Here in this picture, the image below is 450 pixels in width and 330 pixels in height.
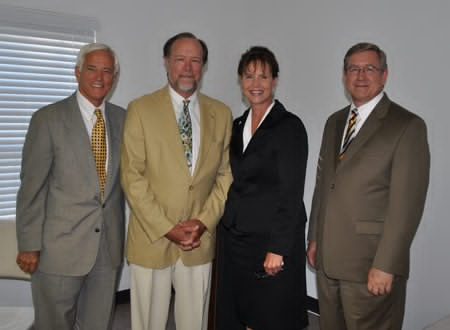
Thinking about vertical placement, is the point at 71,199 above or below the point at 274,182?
below

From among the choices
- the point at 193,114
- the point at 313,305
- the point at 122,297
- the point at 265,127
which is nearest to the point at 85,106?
the point at 193,114

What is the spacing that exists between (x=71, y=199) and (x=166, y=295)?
2.42 feet

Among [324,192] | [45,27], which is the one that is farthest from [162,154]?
[45,27]

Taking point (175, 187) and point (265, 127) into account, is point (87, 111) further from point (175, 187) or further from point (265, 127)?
point (265, 127)

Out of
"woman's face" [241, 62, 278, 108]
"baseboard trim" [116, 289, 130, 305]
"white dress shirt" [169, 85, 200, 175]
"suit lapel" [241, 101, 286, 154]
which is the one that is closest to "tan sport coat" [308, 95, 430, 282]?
"suit lapel" [241, 101, 286, 154]

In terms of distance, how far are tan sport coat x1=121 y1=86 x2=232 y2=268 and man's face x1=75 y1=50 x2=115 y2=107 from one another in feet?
0.59

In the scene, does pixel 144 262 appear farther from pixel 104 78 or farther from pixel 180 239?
pixel 104 78

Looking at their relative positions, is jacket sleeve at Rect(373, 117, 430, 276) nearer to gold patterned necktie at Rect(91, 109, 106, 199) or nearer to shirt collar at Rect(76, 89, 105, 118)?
gold patterned necktie at Rect(91, 109, 106, 199)

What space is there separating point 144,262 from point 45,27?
2127 millimetres

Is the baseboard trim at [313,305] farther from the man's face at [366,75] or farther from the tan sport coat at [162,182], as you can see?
the man's face at [366,75]

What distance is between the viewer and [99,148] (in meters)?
2.09

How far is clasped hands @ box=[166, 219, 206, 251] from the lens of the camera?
2.07 meters

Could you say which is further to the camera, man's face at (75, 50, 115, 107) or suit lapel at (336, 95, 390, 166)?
man's face at (75, 50, 115, 107)

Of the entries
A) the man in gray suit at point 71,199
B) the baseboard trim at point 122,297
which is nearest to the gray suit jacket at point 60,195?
the man in gray suit at point 71,199
